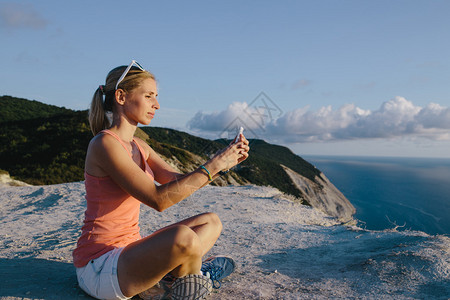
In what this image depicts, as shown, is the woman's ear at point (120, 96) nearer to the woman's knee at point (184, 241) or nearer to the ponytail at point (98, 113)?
the ponytail at point (98, 113)

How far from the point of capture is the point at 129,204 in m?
2.78

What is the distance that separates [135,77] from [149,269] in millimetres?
1707

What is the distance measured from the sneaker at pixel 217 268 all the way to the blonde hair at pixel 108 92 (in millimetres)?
1872

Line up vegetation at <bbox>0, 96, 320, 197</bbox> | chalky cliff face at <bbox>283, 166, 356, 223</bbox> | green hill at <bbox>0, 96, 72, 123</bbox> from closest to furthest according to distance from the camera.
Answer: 1. vegetation at <bbox>0, 96, 320, 197</bbox>
2. green hill at <bbox>0, 96, 72, 123</bbox>
3. chalky cliff face at <bbox>283, 166, 356, 223</bbox>

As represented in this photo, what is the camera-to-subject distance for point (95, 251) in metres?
2.70

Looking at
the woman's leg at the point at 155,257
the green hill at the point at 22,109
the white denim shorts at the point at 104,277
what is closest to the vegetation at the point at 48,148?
the green hill at the point at 22,109

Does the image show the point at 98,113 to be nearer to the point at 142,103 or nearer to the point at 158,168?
the point at 142,103

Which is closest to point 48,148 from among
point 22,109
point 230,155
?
point 230,155

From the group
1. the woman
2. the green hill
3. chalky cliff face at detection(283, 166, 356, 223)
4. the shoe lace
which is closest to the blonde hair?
the woman

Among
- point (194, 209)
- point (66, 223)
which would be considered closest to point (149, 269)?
point (66, 223)

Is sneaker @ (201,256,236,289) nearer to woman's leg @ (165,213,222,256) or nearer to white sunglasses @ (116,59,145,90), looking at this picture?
woman's leg @ (165,213,222,256)

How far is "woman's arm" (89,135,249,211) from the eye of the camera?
8.07 feet

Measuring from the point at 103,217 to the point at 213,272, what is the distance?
1466mm

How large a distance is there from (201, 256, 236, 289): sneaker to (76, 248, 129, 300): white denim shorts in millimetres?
992
